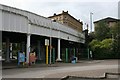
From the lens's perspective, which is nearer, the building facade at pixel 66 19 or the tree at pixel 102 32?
the tree at pixel 102 32

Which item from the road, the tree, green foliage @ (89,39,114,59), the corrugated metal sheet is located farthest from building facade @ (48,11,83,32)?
the road

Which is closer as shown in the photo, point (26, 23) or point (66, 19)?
point (26, 23)

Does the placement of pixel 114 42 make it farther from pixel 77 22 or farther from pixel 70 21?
pixel 77 22

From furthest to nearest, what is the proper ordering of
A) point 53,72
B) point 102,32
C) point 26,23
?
point 102,32
point 26,23
point 53,72

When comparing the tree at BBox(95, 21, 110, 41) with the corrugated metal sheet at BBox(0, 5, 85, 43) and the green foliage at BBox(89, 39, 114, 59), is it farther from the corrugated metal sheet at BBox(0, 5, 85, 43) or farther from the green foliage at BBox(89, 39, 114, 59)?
the corrugated metal sheet at BBox(0, 5, 85, 43)

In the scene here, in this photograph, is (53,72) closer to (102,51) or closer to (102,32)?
(102,51)

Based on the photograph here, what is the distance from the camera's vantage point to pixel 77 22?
127 metres

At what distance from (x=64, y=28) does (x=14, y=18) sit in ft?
60.9

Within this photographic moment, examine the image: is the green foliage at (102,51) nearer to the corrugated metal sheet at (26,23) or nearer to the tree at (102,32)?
the tree at (102,32)

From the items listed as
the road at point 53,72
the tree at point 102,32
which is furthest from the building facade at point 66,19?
the road at point 53,72

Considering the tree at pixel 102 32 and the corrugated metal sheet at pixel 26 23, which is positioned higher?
the tree at pixel 102 32

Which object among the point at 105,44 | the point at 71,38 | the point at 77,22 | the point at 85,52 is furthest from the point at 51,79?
the point at 77,22

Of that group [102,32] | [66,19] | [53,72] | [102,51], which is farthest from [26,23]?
[66,19]

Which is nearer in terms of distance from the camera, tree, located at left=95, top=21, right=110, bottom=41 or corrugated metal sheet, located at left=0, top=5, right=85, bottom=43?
corrugated metal sheet, located at left=0, top=5, right=85, bottom=43
